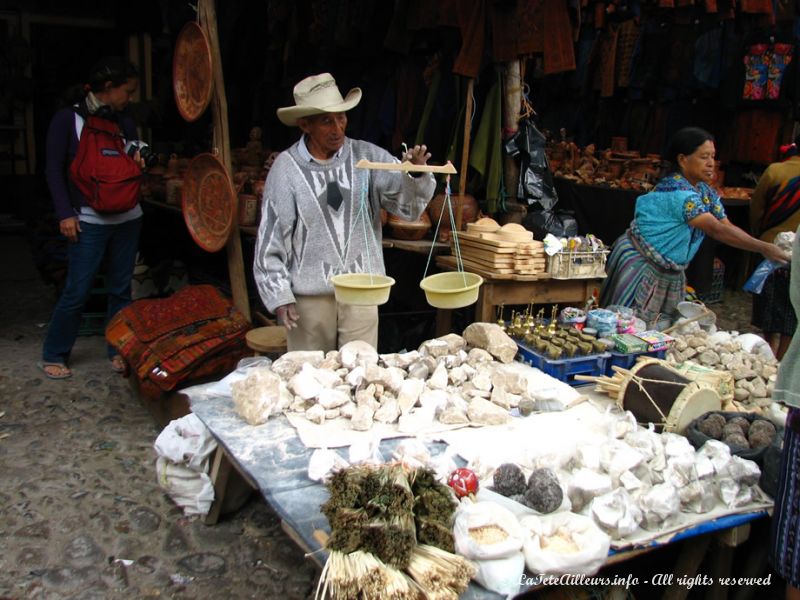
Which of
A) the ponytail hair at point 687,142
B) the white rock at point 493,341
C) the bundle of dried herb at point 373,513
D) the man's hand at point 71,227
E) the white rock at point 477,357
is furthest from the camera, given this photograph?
the man's hand at point 71,227

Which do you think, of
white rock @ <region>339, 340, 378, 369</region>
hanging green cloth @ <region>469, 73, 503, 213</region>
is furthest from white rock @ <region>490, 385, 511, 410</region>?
hanging green cloth @ <region>469, 73, 503, 213</region>

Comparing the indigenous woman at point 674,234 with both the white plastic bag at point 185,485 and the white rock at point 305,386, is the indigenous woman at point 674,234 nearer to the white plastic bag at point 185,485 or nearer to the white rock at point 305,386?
the white rock at point 305,386

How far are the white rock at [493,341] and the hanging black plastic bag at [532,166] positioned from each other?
201 cm

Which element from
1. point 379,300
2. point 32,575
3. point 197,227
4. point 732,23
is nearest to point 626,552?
point 379,300

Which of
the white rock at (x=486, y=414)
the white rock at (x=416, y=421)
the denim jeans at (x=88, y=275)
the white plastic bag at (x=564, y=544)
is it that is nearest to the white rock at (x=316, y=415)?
the white rock at (x=416, y=421)

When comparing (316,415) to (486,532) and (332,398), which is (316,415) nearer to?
(332,398)

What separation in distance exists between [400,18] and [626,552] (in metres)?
4.96

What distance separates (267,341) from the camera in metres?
4.09

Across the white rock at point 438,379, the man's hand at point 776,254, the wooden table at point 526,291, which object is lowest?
the white rock at point 438,379

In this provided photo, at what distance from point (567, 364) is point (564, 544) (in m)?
1.62

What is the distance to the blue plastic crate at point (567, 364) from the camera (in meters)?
3.54

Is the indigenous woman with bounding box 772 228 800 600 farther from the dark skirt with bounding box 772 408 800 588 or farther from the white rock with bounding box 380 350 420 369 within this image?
the white rock with bounding box 380 350 420 369

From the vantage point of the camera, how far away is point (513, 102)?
5223 millimetres

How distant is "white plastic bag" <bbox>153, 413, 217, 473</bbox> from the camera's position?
3213mm
